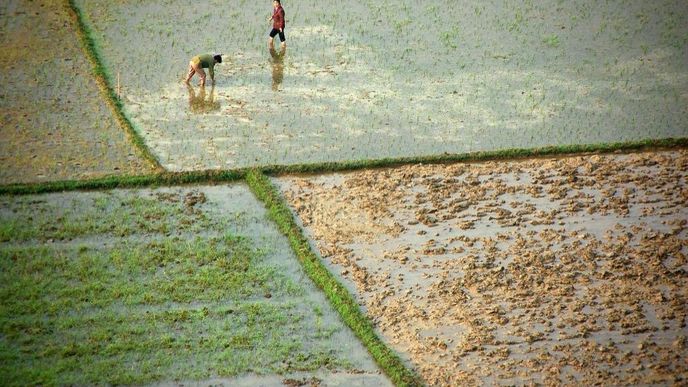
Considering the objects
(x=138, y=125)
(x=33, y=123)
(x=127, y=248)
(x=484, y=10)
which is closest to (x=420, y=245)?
(x=127, y=248)

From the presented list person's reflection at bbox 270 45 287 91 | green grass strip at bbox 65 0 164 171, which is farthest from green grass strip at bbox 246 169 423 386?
person's reflection at bbox 270 45 287 91

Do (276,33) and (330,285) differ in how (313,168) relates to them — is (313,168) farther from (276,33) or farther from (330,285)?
(276,33)

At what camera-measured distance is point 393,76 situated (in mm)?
13594

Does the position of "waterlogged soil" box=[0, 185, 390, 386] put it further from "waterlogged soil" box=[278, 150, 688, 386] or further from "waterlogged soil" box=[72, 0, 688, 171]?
"waterlogged soil" box=[72, 0, 688, 171]

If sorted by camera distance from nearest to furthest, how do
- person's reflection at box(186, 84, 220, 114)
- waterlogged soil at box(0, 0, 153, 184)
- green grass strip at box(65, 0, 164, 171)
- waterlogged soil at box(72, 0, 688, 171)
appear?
waterlogged soil at box(0, 0, 153, 184) < green grass strip at box(65, 0, 164, 171) < waterlogged soil at box(72, 0, 688, 171) < person's reflection at box(186, 84, 220, 114)

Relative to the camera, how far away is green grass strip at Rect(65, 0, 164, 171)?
11.5 metres

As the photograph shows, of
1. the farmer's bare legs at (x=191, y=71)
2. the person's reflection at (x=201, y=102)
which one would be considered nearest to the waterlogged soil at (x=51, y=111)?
the person's reflection at (x=201, y=102)

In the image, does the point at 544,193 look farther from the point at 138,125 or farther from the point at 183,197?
the point at 138,125

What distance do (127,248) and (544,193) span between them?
4464 mm

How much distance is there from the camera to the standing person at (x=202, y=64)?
1270 cm

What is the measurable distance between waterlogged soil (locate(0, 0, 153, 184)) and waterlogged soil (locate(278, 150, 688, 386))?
2207 millimetres

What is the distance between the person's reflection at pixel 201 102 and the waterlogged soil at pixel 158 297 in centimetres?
181

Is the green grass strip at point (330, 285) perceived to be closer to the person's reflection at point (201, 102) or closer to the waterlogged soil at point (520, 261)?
the waterlogged soil at point (520, 261)

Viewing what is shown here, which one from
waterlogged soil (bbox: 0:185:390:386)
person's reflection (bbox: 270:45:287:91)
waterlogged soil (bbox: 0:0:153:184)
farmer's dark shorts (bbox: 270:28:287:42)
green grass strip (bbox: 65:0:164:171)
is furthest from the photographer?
farmer's dark shorts (bbox: 270:28:287:42)
